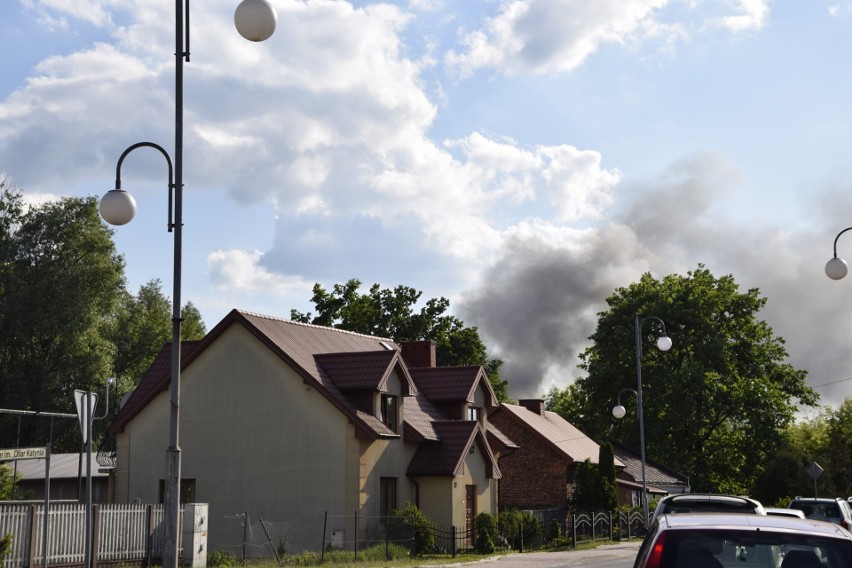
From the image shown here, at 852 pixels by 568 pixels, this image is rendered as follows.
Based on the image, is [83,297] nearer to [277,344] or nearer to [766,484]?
[277,344]

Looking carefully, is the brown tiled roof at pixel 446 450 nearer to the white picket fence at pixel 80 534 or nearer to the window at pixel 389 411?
the window at pixel 389 411

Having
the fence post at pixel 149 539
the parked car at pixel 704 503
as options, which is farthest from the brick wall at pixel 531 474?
the parked car at pixel 704 503

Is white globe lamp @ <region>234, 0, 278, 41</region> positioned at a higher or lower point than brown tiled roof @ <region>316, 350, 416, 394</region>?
higher

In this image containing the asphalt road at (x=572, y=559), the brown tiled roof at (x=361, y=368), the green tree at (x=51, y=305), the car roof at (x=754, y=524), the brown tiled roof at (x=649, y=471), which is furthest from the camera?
the brown tiled roof at (x=649, y=471)

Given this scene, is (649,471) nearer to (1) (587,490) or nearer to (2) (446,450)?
(1) (587,490)

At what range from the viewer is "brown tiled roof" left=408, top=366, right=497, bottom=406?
138 feet

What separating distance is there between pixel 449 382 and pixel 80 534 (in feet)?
68.8

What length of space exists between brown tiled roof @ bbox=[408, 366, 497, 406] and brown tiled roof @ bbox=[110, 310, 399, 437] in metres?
3.41

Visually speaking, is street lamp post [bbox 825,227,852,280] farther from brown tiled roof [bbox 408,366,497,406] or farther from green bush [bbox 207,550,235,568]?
brown tiled roof [bbox 408,366,497,406]

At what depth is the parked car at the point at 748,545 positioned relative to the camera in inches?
248

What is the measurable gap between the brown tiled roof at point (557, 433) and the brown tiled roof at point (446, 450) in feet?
41.9

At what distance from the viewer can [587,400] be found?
6619 cm

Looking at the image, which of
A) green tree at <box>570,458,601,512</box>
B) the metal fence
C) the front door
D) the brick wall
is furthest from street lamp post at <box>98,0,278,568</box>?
the brick wall

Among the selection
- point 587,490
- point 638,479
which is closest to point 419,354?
point 587,490
